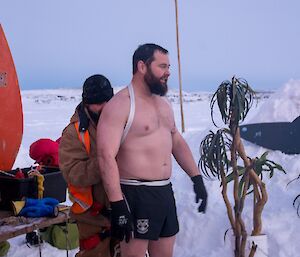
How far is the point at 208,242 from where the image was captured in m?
4.53

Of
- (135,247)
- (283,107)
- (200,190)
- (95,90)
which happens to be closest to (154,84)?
(95,90)

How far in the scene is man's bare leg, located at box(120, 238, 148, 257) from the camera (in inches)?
103

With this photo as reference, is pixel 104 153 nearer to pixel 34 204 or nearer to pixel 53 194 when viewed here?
pixel 34 204

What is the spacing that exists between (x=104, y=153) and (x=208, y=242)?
2.46m

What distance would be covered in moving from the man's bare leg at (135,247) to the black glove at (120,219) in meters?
0.19

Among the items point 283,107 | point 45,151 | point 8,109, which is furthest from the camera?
point 283,107

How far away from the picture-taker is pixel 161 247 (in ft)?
8.95

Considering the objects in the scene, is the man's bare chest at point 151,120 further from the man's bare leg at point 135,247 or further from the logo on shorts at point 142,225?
the man's bare leg at point 135,247

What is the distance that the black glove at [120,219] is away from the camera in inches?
94.4

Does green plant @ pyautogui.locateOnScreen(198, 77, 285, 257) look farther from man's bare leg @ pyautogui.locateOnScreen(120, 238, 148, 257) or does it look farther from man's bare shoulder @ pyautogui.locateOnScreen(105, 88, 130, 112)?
man's bare leg @ pyautogui.locateOnScreen(120, 238, 148, 257)

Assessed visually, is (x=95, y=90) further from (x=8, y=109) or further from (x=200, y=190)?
(x=8, y=109)

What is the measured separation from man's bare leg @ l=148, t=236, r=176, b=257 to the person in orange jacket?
0.27 m

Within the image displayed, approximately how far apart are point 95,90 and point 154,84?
1.31ft

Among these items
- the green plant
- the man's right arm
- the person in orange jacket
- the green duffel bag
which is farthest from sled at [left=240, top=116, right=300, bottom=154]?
the man's right arm
